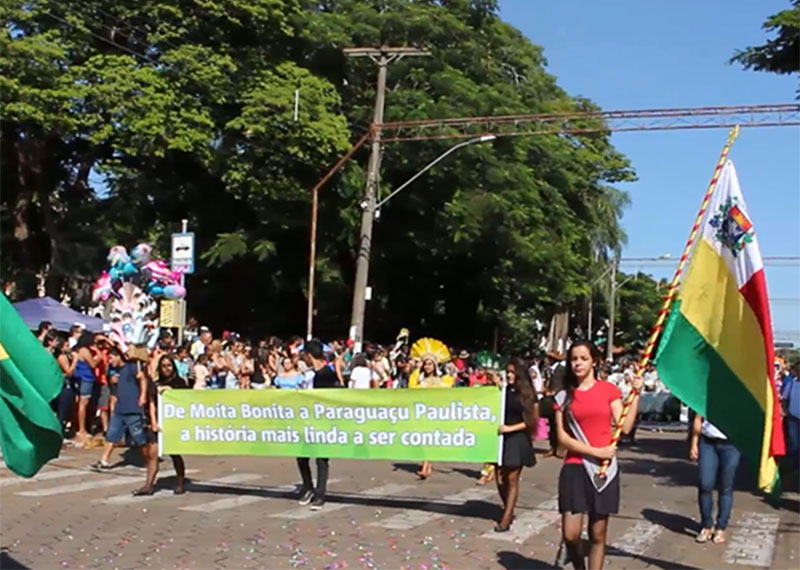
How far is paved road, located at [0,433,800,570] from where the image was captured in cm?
903

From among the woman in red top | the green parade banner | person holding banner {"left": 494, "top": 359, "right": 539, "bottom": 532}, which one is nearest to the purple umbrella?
the green parade banner

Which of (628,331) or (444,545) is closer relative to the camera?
(444,545)

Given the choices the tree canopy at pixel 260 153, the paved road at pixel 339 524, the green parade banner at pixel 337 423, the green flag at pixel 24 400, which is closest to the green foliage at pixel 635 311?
the tree canopy at pixel 260 153

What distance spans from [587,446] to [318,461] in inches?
198

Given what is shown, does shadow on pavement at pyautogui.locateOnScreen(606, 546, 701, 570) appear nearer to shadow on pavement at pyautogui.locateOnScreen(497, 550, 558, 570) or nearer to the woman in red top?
shadow on pavement at pyautogui.locateOnScreen(497, 550, 558, 570)

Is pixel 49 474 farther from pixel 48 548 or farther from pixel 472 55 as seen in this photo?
pixel 472 55

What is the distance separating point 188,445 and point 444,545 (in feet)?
12.7

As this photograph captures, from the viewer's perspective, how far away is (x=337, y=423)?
38.8 ft

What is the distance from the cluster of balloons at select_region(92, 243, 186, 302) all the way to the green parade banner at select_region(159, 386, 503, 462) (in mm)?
8216

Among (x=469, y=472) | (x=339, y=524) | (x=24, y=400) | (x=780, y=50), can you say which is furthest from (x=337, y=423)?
(x=780, y=50)

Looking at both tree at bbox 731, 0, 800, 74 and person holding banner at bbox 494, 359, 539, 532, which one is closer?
person holding banner at bbox 494, 359, 539, 532

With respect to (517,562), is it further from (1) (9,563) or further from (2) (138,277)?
(2) (138,277)

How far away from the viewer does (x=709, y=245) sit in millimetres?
8297

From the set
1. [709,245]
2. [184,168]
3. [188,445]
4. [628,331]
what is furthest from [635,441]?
[628,331]
